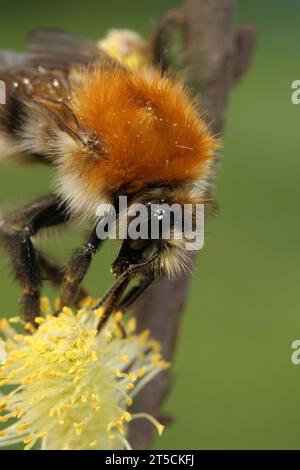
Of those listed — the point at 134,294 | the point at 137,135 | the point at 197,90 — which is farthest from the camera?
the point at 197,90

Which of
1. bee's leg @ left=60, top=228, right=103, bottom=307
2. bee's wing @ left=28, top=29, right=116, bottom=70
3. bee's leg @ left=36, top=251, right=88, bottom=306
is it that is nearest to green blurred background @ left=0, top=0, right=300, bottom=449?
bee's wing @ left=28, top=29, right=116, bottom=70

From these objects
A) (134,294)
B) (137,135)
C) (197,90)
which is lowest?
(134,294)

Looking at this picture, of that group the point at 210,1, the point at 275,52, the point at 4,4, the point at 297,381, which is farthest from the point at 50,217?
the point at 4,4

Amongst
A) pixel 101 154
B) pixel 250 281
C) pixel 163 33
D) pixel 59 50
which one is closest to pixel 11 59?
pixel 59 50

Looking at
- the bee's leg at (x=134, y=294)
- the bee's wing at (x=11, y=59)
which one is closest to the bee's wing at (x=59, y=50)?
the bee's wing at (x=11, y=59)

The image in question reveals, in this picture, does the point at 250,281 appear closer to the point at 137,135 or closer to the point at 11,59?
the point at 11,59

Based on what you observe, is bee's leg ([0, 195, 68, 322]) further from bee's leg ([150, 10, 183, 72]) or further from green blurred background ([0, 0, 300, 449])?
green blurred background ([0, 0, 300, 449])

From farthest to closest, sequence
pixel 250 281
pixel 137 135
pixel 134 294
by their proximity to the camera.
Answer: pixel 250 281
pixel 134 294
pixel 137 135
